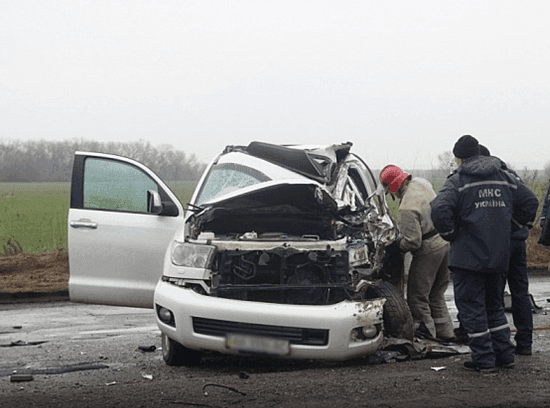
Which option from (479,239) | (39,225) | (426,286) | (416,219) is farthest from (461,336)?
(39,225)

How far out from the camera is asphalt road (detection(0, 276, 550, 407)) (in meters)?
5.47

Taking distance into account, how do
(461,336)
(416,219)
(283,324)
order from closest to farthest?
(283,324) < (416,219) < (461,336)

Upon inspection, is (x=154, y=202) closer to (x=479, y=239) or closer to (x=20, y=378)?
(x=20, y=378)

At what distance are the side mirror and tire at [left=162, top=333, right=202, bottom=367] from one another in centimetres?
137

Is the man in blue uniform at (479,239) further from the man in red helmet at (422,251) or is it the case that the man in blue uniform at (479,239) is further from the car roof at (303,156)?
the car roof at (303,156)

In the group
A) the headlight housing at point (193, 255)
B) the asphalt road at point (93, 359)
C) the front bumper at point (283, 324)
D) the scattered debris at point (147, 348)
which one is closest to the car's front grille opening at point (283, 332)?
the front bumper at point (283, 324)

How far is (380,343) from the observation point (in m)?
6.18

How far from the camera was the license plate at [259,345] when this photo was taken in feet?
19.1

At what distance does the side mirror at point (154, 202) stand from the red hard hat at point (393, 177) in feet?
7.63

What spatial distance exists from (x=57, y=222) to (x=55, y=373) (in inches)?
550

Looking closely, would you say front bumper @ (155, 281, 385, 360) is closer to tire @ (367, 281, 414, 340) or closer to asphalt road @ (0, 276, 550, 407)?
asphalt road @ (0, 276, 550, 407)

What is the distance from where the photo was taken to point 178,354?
254 inches

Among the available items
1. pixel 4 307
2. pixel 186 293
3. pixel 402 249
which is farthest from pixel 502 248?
pixel 4 307

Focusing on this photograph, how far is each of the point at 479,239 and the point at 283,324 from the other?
1678 mm
